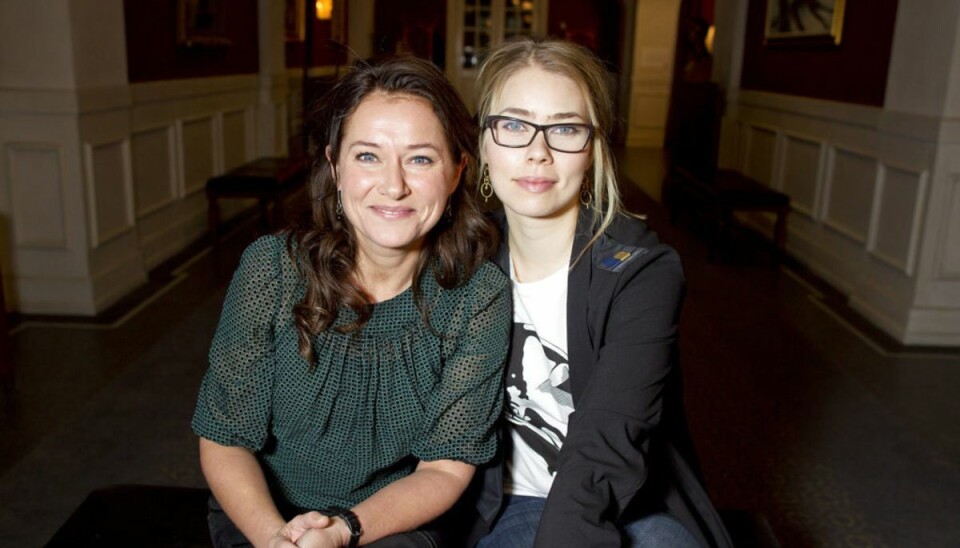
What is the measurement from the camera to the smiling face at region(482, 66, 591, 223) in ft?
4.70

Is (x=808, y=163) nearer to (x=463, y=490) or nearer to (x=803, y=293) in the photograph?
(x=803, y=293)

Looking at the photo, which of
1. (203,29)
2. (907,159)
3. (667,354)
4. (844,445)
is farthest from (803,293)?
(203,29)

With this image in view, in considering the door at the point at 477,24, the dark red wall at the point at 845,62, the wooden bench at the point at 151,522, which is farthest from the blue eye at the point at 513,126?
the door at the point at 477,24

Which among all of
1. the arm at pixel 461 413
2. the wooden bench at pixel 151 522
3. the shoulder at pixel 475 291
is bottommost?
the wooden bench at pixel 151 522

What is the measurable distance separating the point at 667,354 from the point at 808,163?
4768 millimetres

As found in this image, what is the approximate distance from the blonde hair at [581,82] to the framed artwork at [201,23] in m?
4.23

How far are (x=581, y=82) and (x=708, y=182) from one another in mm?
4542

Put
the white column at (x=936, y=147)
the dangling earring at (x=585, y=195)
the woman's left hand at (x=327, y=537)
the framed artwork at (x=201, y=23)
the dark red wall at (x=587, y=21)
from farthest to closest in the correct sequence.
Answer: the dark red wall at (x=587, y=21) → the framed artwork at (x=201, y=23) → the white column at (x=936, y=147) → the dangling earring at (x=585, y=195) → the woman's left hand at (x=327, y=537)

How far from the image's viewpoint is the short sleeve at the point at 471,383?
1.42 metres

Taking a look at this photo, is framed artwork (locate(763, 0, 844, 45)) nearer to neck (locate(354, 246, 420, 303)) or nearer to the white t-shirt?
the white t-shirt

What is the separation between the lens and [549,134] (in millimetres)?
1440

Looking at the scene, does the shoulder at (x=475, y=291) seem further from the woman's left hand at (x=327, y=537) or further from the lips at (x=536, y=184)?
the woman's left hand at (x=327, y=537)

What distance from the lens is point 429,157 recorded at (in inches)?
55.7

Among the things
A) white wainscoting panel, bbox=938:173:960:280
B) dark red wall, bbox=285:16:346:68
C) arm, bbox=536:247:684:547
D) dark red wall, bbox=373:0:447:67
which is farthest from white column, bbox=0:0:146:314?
dark red wall, bbox=373:0:447:67
